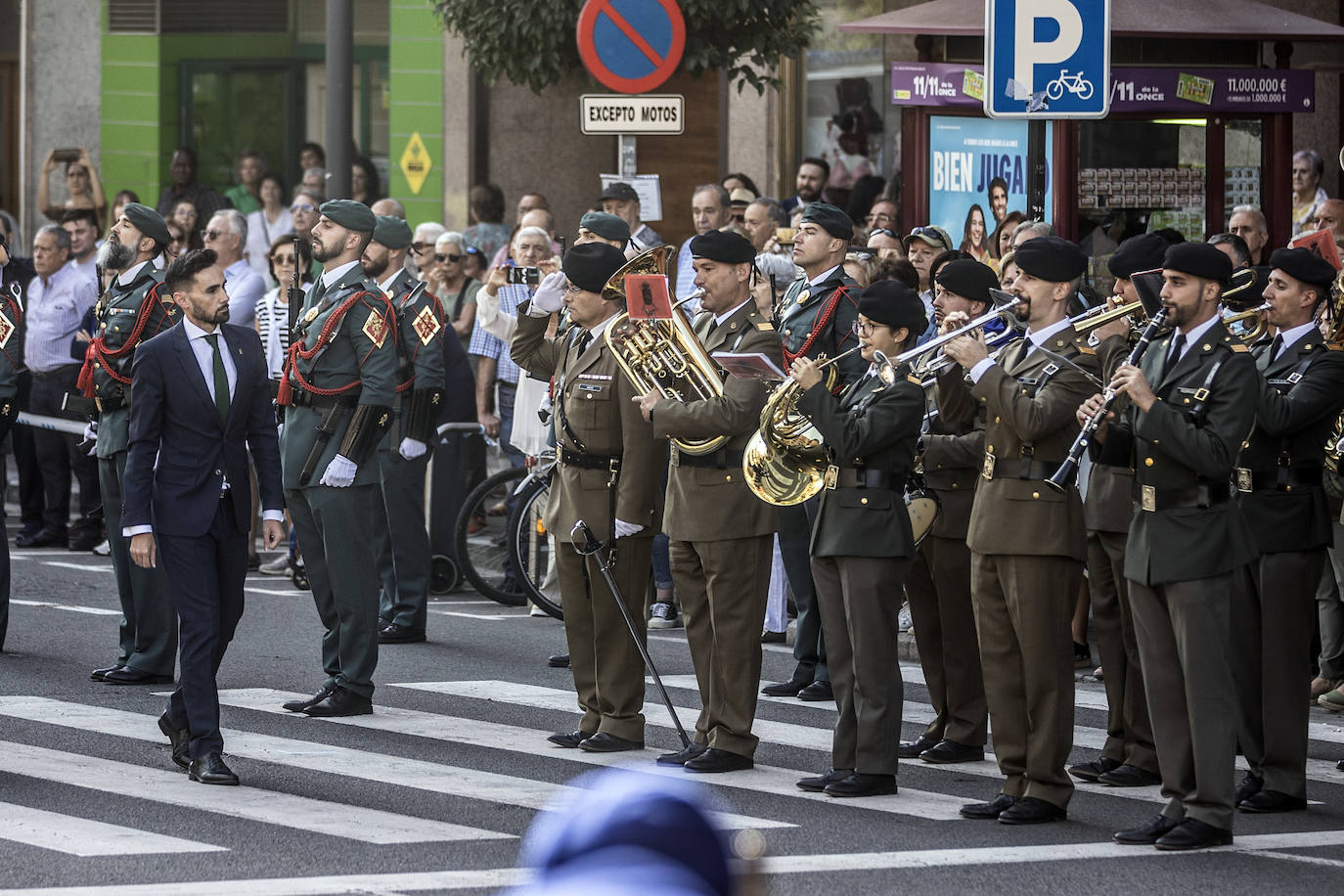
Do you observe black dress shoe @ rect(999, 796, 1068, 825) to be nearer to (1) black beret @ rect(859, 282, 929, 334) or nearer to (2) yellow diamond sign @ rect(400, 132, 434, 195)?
(1) black beret @ rect(859, 282, 929, 334)

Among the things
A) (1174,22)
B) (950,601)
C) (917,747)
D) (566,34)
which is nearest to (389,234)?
(950,601)

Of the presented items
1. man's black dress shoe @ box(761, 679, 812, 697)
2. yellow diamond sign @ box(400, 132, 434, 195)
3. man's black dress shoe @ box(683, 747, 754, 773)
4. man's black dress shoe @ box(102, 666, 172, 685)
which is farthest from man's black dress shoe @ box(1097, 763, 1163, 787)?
yellow diamond sign @ box(400, 132, 434, 195)

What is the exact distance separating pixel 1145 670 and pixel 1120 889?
3.31 feet

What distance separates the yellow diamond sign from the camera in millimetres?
23000

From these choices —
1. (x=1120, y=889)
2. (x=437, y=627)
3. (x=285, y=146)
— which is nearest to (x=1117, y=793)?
(x=1120, y=889)

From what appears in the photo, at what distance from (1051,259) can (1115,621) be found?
A: 67.8 inches

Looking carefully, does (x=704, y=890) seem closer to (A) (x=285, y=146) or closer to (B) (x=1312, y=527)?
(B) (x=1312, y=527)

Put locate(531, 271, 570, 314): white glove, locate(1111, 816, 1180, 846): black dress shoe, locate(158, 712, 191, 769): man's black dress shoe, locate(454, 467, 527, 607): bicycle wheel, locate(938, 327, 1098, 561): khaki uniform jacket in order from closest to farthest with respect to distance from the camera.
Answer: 1. locate(1111, 816, 1180, 846): black dress shoe
2. locate(938, 327, 1098, 561): khaki uniform jacket
3. locate(158, 712, 191, 769): man's black dress shoe
4. locate(531, 271, 570, 314): white glove
5. locate(454, 467, 527, 607): bicycle wheel

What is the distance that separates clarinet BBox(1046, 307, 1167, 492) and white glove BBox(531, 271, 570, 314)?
2950 mm

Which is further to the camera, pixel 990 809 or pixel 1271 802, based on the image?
pixel 1271 802

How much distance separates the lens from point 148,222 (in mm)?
11148

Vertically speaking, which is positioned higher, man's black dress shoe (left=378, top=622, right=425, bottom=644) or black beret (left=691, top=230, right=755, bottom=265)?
black beret (left=691, top=230, right=755, bottom=265)

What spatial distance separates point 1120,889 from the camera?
22.1 feet

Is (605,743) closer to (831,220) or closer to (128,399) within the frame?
(831,220)
